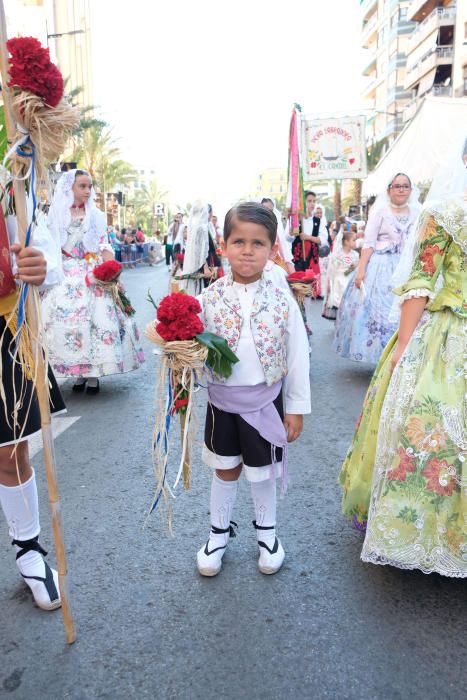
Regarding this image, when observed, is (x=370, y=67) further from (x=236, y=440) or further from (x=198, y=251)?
(x=236, y=440)

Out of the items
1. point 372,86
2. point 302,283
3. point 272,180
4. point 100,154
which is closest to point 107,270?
point 302,283

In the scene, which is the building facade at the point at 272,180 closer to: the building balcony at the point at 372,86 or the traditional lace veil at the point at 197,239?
the building balcony at the point at 372,86

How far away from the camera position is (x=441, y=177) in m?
2.90

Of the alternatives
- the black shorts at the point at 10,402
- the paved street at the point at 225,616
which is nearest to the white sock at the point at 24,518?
the paved street at the point at 225,616

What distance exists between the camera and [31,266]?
215cm

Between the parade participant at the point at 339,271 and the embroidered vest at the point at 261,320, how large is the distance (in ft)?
27.6

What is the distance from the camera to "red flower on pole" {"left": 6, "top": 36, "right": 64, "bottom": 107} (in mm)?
1896

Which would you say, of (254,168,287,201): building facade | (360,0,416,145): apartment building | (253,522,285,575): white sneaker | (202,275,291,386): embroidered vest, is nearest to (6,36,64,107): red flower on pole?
(202,275,291,386): embroidered vest

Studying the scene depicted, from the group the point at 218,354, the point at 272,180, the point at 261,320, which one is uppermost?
the point at 272,180

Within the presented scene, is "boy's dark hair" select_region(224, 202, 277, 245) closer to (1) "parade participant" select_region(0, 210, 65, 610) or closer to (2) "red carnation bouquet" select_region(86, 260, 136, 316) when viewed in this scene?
(1) "parade participant" select_region(0, 210, 65, 610)

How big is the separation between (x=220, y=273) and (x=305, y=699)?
613 cm

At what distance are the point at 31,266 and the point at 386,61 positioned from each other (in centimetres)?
6487

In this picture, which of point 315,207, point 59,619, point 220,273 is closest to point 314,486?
point 59,619

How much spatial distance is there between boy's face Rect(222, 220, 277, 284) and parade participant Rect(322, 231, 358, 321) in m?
8.47
